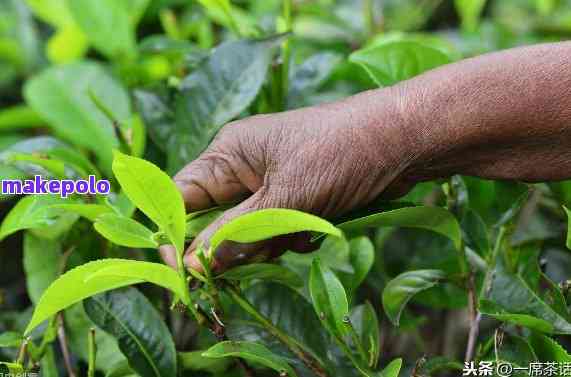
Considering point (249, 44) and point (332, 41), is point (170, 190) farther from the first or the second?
point (332, 41)

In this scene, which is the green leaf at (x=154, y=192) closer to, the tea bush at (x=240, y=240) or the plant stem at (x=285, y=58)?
the tea bush at (x=240, y=240)

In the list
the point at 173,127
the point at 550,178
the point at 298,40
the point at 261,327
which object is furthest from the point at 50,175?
the point at 298,40

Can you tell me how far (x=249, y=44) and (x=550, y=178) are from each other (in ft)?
1.61

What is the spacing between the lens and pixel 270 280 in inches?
38.0

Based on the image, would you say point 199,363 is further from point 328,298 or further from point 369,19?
point 369,19

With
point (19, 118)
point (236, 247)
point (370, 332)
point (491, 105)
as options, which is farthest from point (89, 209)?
point (19, 118)

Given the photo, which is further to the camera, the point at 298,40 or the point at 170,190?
the point at 298,40

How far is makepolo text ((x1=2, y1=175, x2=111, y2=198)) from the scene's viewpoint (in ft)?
3.23

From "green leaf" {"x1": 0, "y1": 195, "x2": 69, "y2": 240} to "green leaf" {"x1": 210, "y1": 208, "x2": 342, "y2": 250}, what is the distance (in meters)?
0.27

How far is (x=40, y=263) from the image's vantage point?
1134 mm

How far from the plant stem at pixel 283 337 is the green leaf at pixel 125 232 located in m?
0.12

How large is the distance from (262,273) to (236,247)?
5cm

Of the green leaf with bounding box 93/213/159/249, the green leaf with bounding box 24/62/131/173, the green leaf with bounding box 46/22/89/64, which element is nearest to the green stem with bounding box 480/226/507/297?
the green leaf with bounding box 93/213/159/249

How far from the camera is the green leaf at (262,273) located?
85 centimetres
